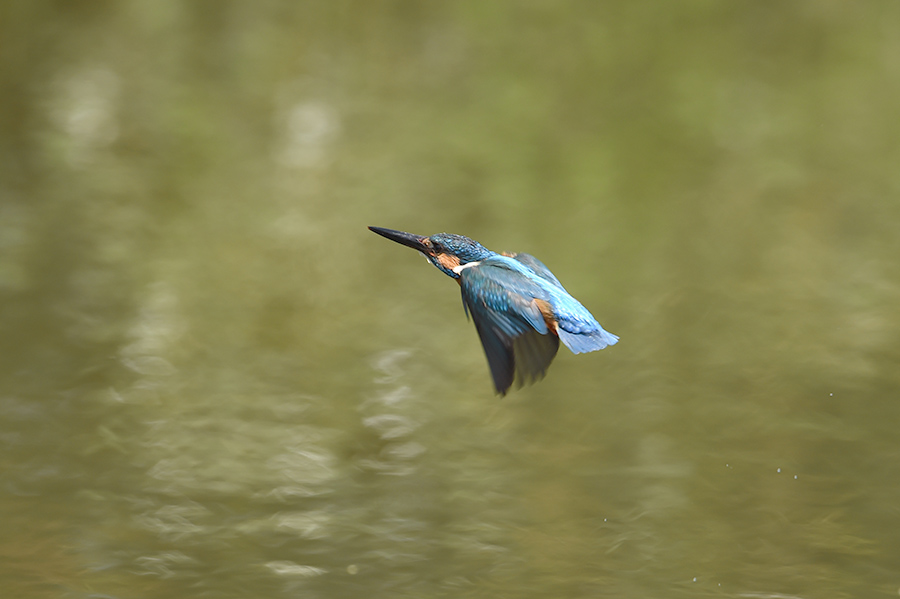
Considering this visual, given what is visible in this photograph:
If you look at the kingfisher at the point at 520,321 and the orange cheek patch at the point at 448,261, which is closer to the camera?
the kingfisher at the point at 520,321

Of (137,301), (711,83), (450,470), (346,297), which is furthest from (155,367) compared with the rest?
(711,83)

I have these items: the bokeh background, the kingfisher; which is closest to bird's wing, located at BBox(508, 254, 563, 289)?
the kingfisher

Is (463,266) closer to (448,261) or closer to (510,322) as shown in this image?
(448,261)

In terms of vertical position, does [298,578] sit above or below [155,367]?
below

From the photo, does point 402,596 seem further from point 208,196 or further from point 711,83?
point 711,83

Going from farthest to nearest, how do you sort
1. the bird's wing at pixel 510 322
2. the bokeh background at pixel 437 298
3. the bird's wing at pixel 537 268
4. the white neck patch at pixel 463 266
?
the bokeh background at pixel 437 298 < the bird's wing at pixel 537 268 < the white neck patch at pixel 463 266 < the bird's wing at pixel 510 322

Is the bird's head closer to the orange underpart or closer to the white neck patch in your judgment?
the white neck patch

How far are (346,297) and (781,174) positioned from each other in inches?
99.1

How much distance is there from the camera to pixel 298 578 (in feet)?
9.55

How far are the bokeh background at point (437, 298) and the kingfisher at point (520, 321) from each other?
81 cm

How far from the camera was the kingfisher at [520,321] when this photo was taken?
7.82 feet

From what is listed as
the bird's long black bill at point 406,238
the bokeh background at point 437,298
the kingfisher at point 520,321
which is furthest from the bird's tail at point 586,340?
the bokeh background at point 437,298

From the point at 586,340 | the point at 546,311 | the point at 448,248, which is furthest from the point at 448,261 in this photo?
the point at 586,340

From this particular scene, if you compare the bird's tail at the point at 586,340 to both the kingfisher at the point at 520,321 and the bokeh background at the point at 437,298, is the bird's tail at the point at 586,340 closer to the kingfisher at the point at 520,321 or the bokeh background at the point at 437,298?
the kingfisher at the point at 520,321
